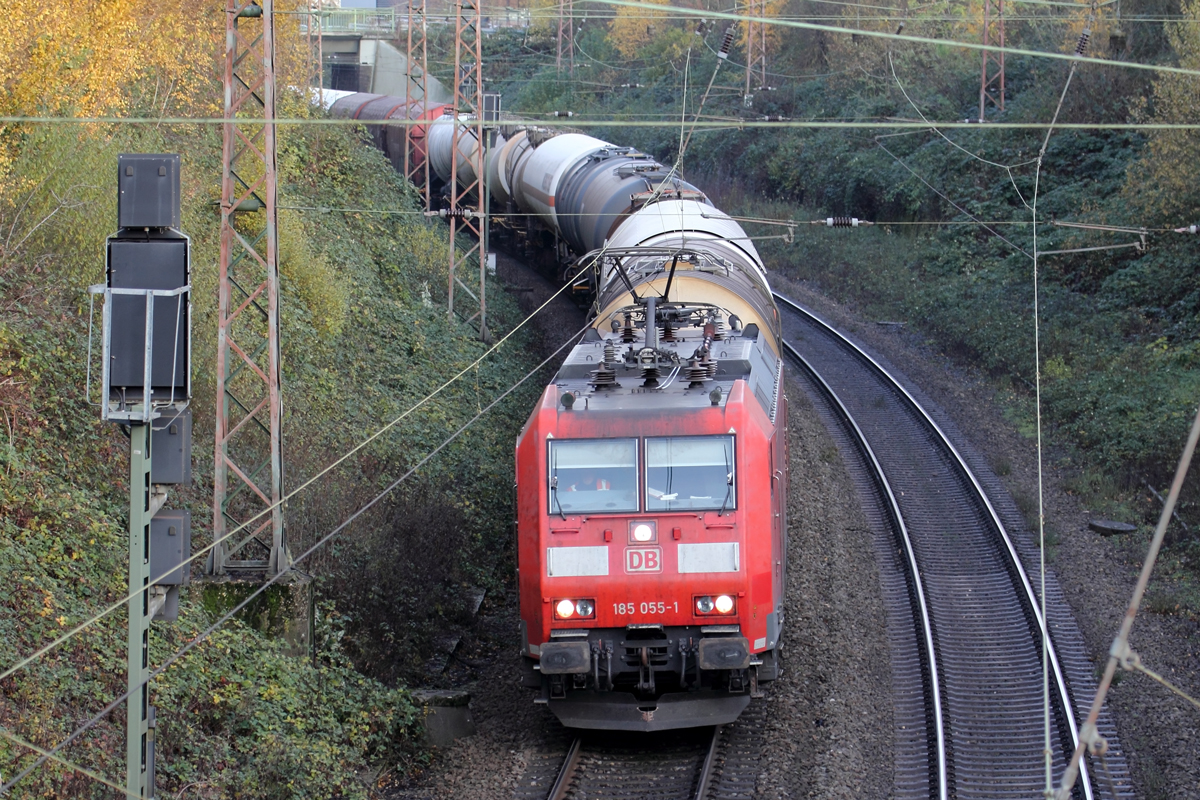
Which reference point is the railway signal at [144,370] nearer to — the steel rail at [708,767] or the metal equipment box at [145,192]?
the metal equipment box at [145,192]

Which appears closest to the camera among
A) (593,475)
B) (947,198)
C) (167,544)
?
(167,544)

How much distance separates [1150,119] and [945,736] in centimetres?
2102

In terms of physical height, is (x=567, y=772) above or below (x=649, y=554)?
below

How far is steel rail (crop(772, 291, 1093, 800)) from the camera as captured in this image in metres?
11.0

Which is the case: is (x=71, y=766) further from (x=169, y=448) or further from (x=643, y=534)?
(x=643, y=534)

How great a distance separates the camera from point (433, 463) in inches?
656

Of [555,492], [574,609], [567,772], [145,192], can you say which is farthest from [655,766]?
[145,192]

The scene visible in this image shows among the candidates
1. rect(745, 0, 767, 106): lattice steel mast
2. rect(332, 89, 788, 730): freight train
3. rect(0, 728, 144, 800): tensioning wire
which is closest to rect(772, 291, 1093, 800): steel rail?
rect(332, 89, 788, 730): freight train

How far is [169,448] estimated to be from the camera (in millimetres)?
7000

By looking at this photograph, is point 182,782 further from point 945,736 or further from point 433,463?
point 433,463

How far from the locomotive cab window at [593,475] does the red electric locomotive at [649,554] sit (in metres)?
0.01

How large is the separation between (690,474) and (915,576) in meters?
5.77

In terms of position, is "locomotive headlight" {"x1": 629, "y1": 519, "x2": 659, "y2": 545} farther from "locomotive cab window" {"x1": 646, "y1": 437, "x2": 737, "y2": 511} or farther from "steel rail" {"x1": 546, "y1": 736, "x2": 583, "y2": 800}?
"steel rail" {"x1": 546, "y1": 736, "x2": 583, "y2": 800}

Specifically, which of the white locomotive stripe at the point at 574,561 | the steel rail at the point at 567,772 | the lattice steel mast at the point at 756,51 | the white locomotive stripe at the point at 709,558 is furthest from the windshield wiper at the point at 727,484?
the lattice steel mast at the point at 756,51
